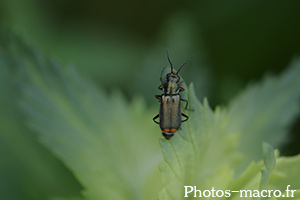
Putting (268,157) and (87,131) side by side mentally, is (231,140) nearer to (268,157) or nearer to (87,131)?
(268,157)

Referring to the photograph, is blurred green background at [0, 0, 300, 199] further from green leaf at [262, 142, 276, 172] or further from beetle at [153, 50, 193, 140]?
green leaf at [262, 142, 276, 172]

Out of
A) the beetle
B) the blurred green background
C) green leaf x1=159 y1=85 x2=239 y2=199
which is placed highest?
the blurred green background

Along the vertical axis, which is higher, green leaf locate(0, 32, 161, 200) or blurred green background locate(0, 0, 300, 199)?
blurred green background locate(0, 0, 300, 199)

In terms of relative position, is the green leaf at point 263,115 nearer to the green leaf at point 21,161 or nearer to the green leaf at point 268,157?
the green leaf at point 268,157

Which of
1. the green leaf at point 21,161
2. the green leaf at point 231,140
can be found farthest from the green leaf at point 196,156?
the green leaf at point 21,161

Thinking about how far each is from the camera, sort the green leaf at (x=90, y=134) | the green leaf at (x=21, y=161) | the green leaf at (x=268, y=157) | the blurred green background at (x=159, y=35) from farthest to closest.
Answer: the blurred green background at (x=159, y=35) < the green leaf at (x=21, y=161) < the green leaf at (x=90, y=134) < the green leaf at (x=268, y=157)

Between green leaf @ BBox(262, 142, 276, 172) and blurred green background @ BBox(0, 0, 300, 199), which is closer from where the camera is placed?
green leaf @ BBox(262, 142, 276, 172)

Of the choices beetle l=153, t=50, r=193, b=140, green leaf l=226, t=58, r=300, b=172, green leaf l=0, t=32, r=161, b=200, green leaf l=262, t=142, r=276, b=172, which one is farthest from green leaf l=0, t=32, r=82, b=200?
green leaf l=262, t=142, r=276, b=172

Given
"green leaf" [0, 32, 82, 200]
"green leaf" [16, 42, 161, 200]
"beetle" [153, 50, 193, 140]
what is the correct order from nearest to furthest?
"beetle" [153, 50, 193, 140], "green leaf" [16, 42, 161, 200], "green leaf" [0, 32, 82, 200]

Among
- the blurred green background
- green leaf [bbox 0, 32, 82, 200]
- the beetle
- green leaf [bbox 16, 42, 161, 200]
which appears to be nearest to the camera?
the beetle

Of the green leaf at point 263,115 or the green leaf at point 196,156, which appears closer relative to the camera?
the green leaf at point 196,156
